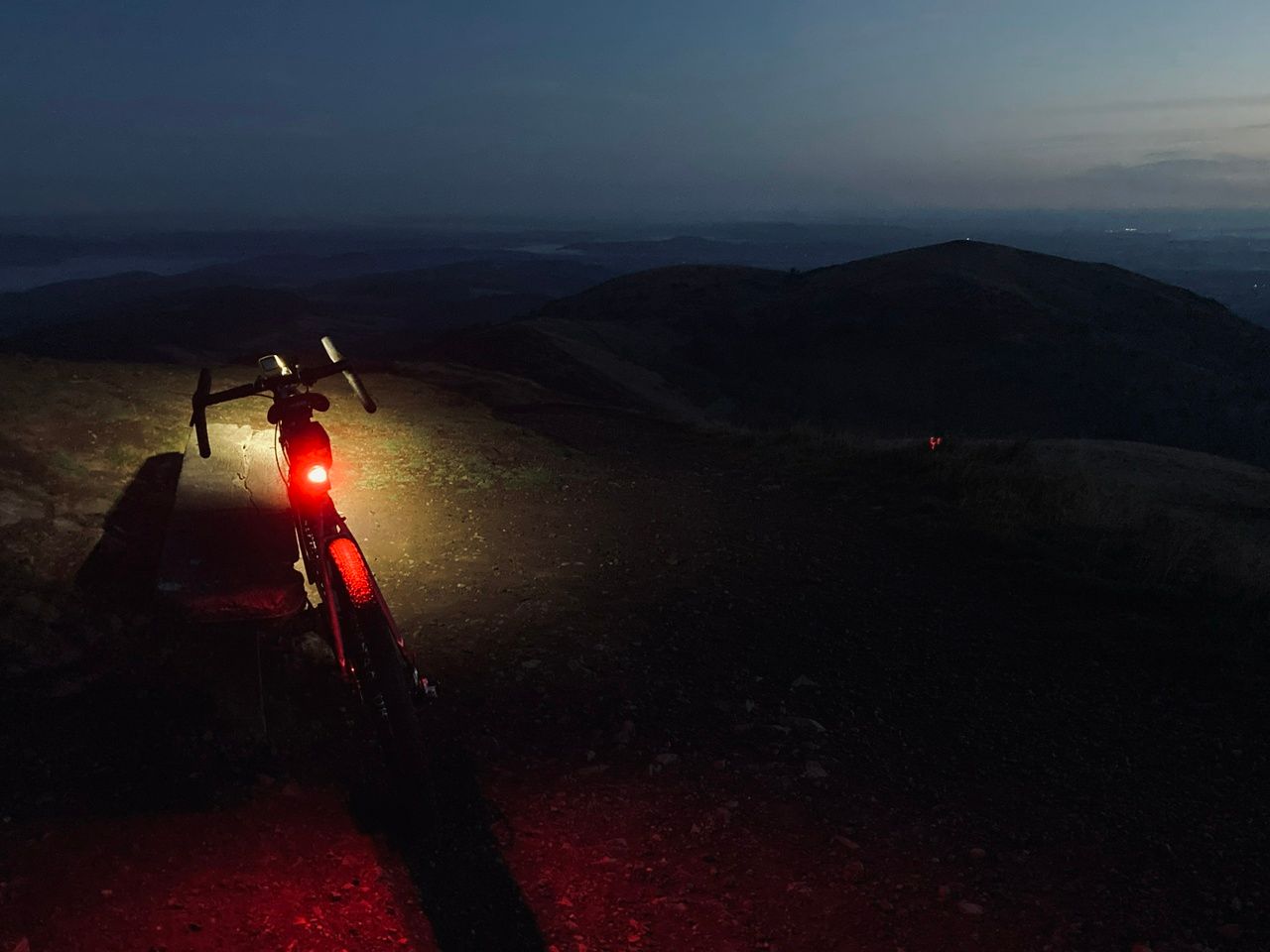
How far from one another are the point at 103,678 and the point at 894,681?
495cm

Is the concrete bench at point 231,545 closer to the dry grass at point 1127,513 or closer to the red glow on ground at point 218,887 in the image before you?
the red glow on ground at point 218,887

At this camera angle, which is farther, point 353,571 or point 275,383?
point 275,383

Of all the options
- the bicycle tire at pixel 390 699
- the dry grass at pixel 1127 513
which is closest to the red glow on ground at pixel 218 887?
the bicycle tire at pixel 390 699

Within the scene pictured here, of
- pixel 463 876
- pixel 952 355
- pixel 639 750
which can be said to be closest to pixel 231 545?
pixel 463 876

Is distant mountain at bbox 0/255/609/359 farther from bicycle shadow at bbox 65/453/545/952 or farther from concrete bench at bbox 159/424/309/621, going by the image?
bicycle shadow at bbox 65/453/545/952

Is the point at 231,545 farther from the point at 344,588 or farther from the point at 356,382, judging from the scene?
the point at 344,588

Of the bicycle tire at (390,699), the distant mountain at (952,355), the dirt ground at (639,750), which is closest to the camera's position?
the dirt ground at (639,750)

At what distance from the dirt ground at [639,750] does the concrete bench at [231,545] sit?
377 millimetres

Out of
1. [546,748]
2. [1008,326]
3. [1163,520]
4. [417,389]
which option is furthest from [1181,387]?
[546,748]

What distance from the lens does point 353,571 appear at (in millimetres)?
3756

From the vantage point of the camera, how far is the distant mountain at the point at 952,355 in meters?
34.0

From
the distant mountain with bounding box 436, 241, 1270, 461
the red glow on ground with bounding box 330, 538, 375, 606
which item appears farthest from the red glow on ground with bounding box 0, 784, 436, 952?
the distant mountain with bounding box 436, 241, 1270, 461

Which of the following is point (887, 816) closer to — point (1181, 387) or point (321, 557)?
point (321, 557)

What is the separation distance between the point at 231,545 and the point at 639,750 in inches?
119
